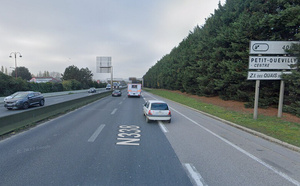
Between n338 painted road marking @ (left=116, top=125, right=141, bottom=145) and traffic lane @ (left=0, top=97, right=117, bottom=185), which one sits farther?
n338 painted road marking @ (left=116, top=125, right=141, bottom=145)

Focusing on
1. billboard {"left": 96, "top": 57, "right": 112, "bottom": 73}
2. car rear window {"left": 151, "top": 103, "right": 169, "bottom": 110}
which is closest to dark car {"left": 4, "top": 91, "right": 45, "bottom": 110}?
car rear window {"left": 151, "top": 103, "right": 169, "bottom": 110}

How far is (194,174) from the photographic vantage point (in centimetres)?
385

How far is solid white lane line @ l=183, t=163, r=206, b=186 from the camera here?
3.53 metres

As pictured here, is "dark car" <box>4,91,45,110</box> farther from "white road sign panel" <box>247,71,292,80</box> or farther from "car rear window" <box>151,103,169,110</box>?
"white road sign panel" <box>247,71,292,80</box>

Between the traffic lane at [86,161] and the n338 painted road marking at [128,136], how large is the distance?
157mm

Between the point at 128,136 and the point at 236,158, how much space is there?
13.5 ft

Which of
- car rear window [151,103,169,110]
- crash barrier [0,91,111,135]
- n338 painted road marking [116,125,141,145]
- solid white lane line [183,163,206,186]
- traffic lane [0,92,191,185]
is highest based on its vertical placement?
car rear window [151,103,169,110]

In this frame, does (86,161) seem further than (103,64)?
No

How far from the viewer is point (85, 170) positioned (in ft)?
13.0

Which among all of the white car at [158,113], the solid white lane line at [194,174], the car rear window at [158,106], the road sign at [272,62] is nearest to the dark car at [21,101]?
the white car at [158,113]

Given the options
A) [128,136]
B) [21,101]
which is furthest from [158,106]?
[21,101]

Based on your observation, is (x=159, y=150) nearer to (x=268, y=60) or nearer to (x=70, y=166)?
(x=70, y=166)

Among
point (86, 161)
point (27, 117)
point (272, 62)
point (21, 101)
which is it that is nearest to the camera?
point (86, 161)

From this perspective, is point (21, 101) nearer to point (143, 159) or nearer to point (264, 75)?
point (143, 159)
